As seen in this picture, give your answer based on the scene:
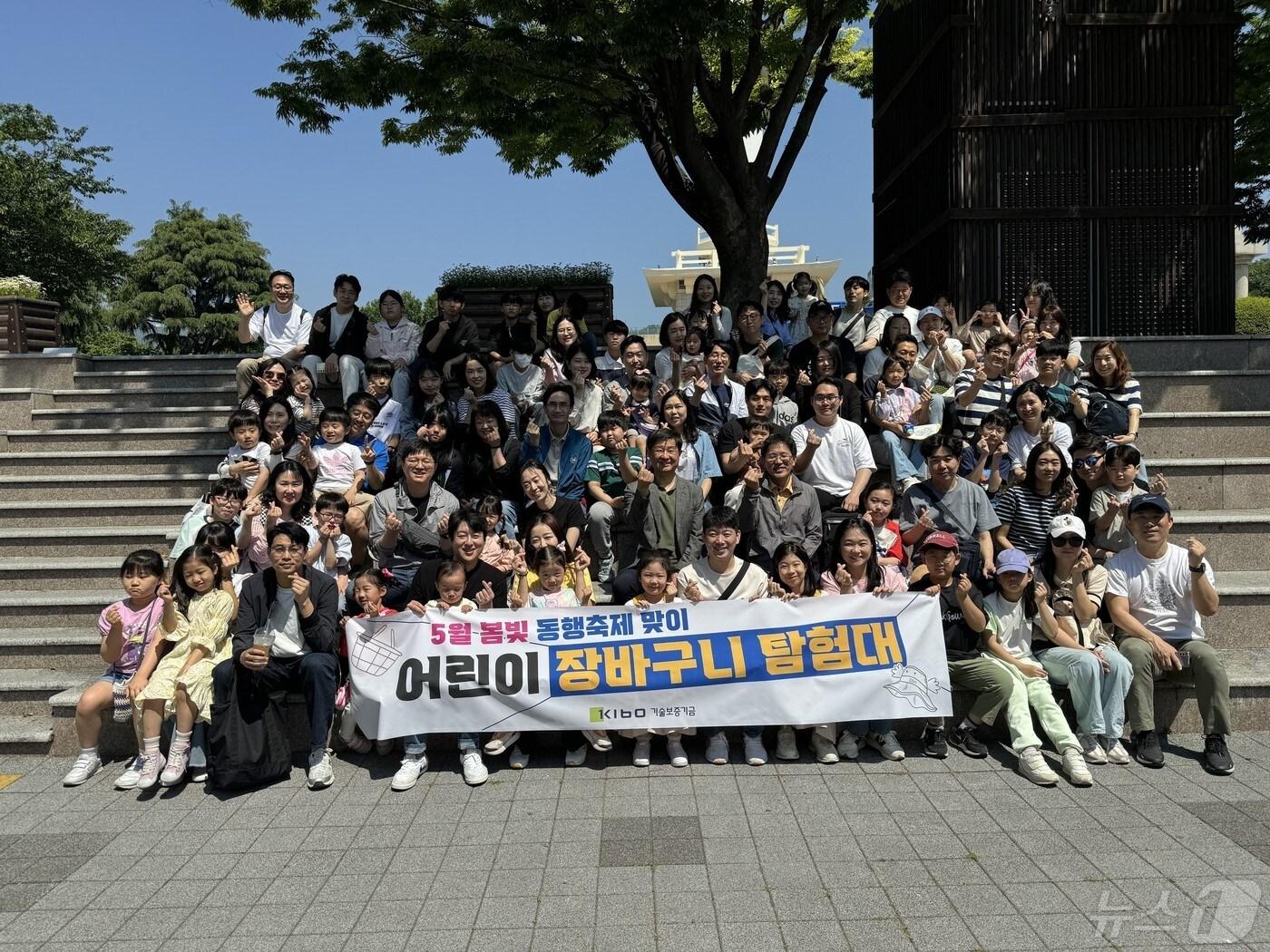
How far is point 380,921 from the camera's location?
3949mm

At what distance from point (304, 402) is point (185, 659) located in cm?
346

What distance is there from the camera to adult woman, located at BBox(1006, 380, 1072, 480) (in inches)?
291

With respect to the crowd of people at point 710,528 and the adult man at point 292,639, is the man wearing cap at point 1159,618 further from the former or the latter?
the adult man at point 292,639

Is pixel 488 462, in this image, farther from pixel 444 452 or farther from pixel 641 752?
pixel 641 752

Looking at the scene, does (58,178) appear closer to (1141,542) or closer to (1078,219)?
(1078,219)

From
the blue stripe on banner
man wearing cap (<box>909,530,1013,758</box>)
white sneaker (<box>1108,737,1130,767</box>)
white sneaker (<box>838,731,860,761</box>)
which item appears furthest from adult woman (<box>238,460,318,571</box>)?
white sneaker (<box>1108,737,1130,767</box>)

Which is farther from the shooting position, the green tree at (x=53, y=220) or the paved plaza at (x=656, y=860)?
the green tree at (x=53, y=220)

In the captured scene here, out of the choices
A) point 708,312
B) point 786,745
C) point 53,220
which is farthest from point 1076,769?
point 53,220

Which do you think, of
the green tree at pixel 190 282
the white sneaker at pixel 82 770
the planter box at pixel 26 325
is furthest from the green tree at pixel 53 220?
the white sneaker at pixel 82 770

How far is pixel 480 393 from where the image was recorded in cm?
860

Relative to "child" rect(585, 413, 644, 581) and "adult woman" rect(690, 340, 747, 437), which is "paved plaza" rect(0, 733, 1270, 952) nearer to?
"child" rect(585, 413, 644, 581)

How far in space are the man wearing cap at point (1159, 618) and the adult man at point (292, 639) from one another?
4928mm

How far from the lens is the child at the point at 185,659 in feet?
18.1

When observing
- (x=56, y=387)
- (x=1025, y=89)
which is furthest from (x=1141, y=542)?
(x=56, y=387)
